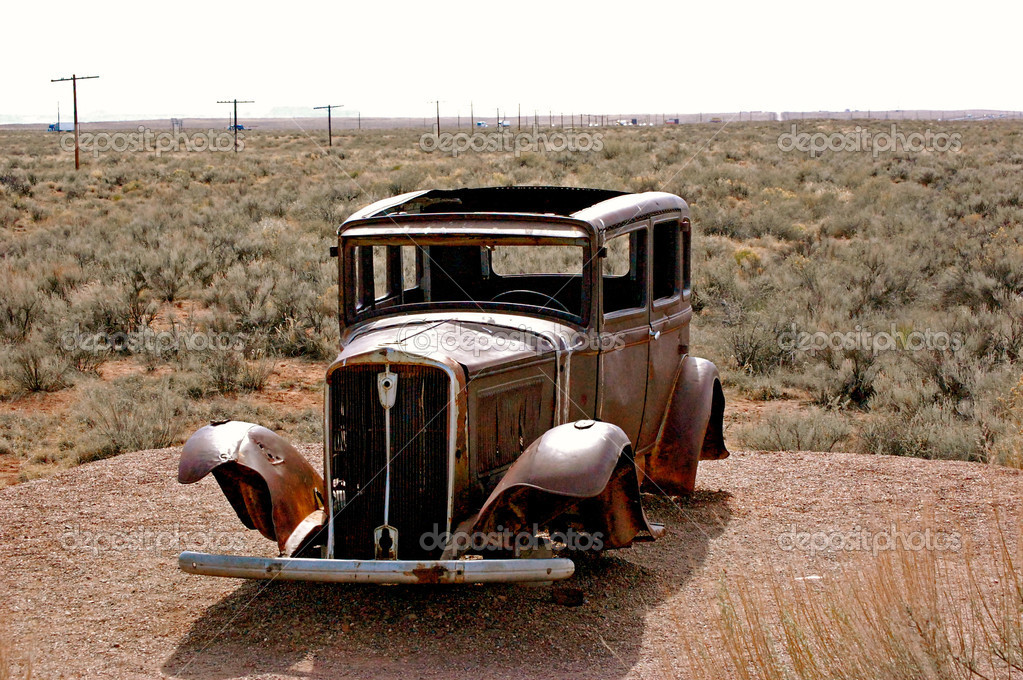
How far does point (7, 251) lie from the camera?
19750mm

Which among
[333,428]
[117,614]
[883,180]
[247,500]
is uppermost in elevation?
[883,180]

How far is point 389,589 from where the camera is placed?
5.38 metres

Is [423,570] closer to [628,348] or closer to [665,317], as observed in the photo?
[628,348]

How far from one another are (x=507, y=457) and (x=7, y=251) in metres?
17.7

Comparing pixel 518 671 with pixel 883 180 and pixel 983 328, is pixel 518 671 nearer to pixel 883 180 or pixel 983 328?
pixel 983 328

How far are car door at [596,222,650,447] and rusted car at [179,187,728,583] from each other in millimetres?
14

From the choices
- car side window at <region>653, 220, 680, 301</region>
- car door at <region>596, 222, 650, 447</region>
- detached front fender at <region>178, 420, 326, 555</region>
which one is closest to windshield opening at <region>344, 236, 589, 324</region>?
car door at <region>596, 222, 650, 447</region>

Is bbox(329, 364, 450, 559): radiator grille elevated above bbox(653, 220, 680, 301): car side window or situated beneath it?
situated beneath

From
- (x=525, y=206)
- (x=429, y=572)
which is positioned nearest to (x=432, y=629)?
(x=429, y=572)

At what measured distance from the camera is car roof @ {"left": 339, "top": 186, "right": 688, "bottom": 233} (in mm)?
5797

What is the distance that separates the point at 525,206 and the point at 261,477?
2.65m

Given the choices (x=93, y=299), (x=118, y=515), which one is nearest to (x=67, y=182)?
(x=93, y=299)

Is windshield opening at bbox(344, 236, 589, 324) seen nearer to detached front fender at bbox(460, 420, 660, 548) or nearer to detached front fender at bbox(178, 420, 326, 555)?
detached front fender at bbox(178, 420, 326, 555)

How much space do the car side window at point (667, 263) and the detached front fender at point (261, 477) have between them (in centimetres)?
273
